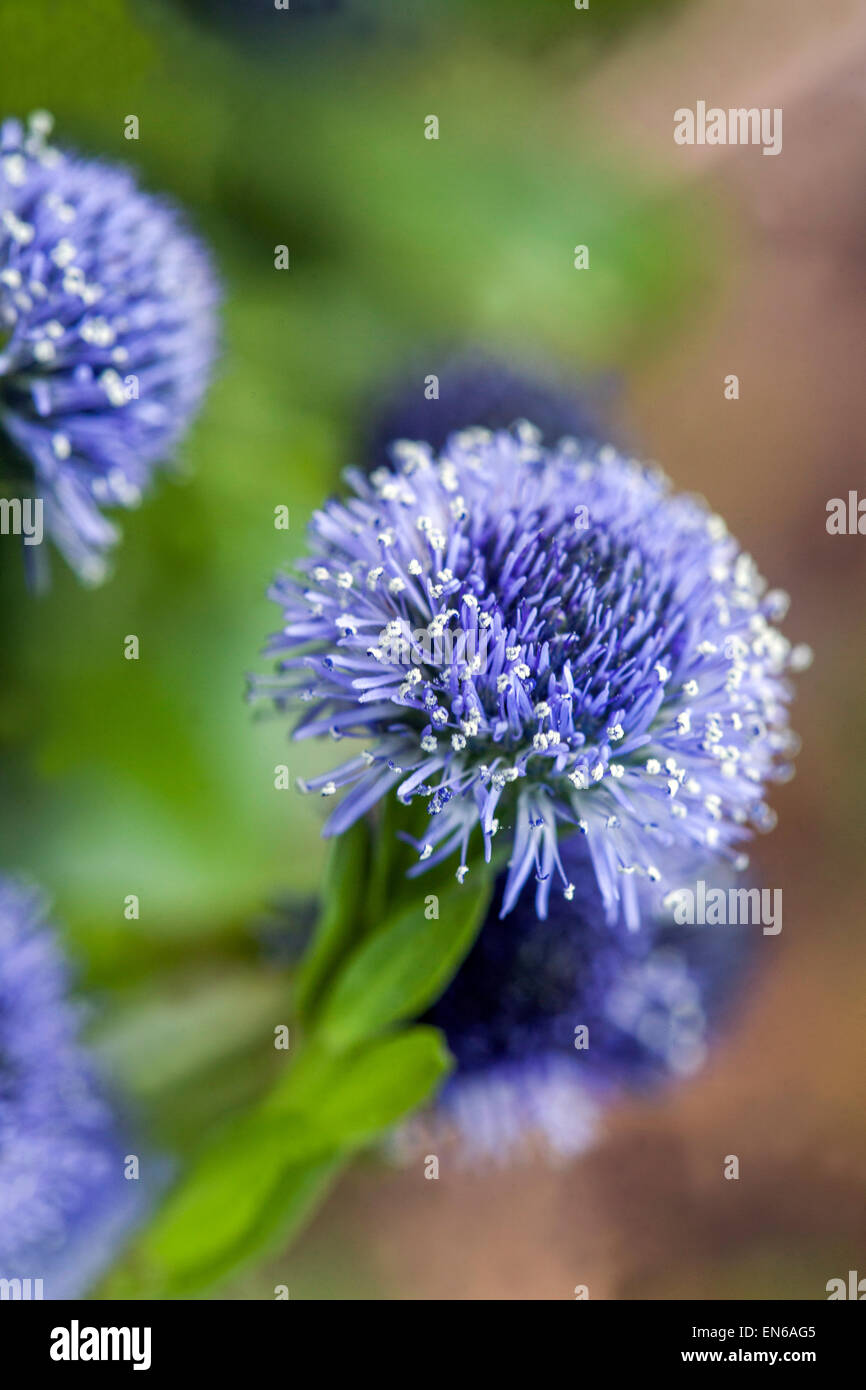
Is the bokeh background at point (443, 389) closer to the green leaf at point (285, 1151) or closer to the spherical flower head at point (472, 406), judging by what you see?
the spherical flower head at point (472, 406)

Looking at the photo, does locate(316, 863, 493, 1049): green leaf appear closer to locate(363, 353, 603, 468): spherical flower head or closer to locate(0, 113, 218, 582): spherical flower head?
locate(0, 113, 218, 582): spherical flower head

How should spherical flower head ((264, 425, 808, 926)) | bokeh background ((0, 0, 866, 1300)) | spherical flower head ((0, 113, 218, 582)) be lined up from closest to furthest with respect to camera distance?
spherical flower head ((264, 425, 808, 926)) < spherical flower head ((0, 113, 218, 582)) < bokeh background ((0, 0, 866, 1300))

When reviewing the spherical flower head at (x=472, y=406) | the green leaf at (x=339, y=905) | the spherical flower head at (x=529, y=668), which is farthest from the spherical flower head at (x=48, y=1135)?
the spherical flower head at (x=472, y=406)

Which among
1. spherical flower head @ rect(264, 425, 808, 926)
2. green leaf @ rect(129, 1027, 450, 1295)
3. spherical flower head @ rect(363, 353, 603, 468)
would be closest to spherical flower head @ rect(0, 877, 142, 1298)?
green leaf @ rect(129, 1027, 450, 1295)

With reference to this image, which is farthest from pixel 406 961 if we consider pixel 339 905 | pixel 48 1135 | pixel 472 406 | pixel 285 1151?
pixel 472 406
